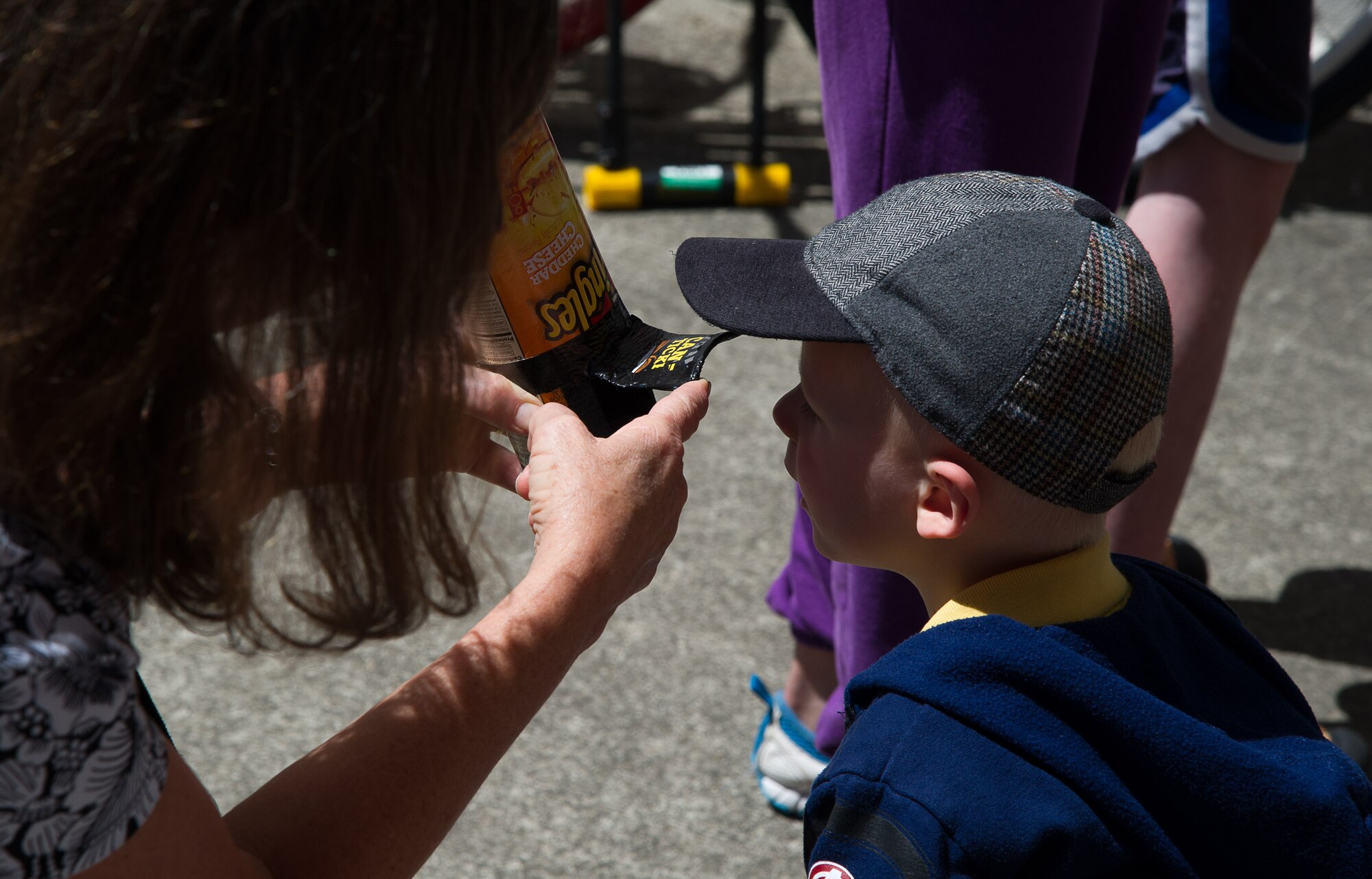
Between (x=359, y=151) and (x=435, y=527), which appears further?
(x=435, y=527)

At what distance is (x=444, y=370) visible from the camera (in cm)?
113

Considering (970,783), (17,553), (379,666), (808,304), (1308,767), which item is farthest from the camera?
(379,666)

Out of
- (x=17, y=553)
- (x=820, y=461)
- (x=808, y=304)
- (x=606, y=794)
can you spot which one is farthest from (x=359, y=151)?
(x=606, y=794)

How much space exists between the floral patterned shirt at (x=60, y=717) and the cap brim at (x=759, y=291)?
680mm

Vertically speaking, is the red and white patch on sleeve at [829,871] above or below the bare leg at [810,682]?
above

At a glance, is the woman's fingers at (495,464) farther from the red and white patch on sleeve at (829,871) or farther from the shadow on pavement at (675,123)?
the shadow on pavement at (675,123)

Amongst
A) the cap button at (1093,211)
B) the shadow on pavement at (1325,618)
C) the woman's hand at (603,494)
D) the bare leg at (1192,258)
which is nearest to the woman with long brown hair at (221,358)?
the woman's hand at (603,494)

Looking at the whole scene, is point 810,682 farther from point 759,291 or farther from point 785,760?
point 759,291

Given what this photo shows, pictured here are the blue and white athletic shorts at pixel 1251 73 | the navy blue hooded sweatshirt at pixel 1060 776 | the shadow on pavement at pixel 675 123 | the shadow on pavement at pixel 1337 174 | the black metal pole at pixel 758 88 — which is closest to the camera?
the navy blue hooded sweatshirt at pixel 1060 776

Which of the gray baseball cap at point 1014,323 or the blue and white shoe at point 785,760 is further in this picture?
the blue and white shoe at point 785,760

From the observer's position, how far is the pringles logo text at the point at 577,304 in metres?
1.36

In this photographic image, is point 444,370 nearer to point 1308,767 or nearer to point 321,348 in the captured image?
point 321,348

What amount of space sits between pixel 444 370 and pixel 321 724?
1.45 metres

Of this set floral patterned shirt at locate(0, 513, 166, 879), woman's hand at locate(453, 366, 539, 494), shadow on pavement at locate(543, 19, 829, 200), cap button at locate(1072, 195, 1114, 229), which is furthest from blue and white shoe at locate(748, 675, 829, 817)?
shadow on pavement at locate(543, 19, 829, 200)
